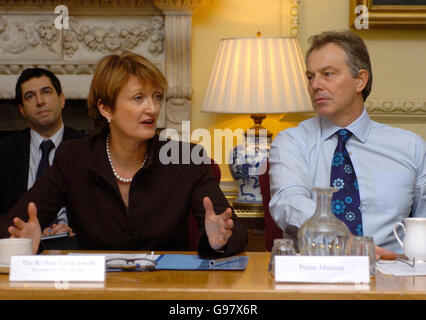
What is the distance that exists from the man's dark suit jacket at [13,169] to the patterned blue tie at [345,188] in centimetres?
143

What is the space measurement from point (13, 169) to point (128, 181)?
1.20 m

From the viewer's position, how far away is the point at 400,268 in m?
1.77

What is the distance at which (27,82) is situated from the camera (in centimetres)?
341

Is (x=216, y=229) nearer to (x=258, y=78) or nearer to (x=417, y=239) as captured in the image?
(x=417, y=239)

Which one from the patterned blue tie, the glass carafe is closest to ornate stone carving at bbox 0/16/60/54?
the patterned blue tie

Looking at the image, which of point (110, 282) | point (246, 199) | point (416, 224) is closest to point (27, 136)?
point (246, 199)

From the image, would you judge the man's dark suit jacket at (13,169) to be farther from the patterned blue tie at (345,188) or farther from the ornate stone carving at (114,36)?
the patterned blue tie at (345,188)

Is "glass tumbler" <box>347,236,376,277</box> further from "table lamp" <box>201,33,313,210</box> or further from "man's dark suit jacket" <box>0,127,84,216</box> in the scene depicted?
"man's dark suit jacket" <box>0,127,84,216</box>

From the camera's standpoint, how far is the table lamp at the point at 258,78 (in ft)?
11.1

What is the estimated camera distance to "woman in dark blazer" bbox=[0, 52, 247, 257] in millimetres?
2244

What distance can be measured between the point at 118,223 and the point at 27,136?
1.31 meters

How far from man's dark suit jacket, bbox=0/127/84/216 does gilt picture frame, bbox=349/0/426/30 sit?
1724mm
